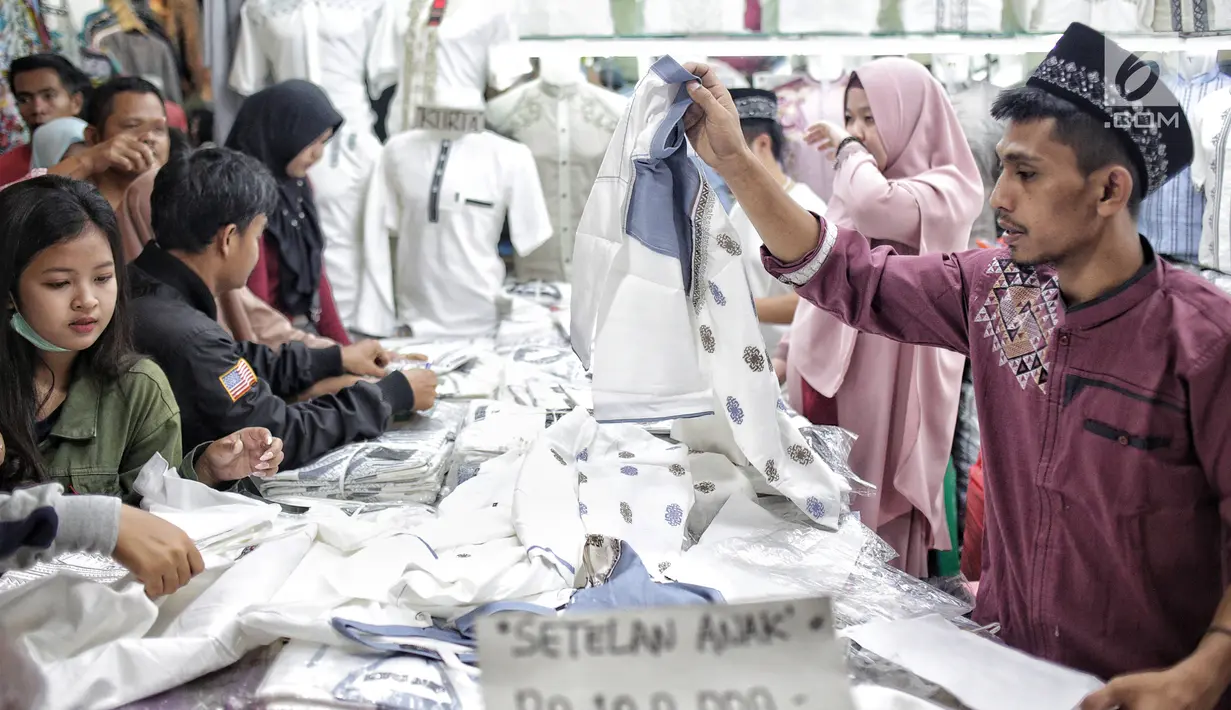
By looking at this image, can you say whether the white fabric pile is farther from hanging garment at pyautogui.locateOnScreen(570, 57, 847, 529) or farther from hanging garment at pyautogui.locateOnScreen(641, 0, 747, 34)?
hanging garment at pyautogui.locateOnScreen(641, 0, 747, 34)

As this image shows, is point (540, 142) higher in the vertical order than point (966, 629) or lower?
higher

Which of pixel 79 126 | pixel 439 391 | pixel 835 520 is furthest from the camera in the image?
pixel 79 126

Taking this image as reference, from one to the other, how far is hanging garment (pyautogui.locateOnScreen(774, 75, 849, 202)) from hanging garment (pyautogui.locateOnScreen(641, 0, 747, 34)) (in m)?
0.41

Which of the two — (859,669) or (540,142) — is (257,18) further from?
(859,669)

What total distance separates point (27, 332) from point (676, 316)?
95 cm

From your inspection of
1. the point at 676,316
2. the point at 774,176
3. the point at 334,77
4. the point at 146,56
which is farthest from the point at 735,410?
the point at 146,56

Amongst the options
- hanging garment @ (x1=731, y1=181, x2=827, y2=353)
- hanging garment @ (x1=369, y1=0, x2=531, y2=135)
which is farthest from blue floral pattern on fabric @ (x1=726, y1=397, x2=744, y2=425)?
hanging garment @ (x1=369, y1=0, x2=531, y2=135)

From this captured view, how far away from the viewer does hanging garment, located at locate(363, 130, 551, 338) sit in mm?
3500

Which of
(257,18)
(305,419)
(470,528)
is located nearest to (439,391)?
(305,419)

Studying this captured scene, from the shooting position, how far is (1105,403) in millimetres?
1165

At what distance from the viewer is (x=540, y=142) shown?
12.1 ft

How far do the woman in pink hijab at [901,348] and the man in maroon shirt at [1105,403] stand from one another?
2.95 ft

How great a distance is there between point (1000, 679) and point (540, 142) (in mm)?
2911

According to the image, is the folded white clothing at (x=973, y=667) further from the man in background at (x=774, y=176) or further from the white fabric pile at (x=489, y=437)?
the man in background at (x=774, y=176)
